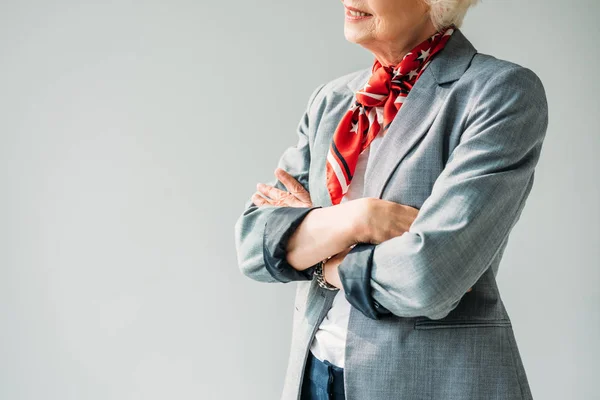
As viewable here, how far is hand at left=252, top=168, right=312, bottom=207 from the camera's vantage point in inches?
63.8

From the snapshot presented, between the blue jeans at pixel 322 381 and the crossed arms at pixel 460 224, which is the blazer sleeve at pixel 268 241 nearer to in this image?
the crossed arms at pixel 460 224

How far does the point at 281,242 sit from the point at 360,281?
0.23 m

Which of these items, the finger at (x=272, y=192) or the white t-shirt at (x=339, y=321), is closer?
the white t-shirt at (x=339, y=321)

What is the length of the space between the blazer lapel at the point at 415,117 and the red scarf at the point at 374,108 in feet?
0.12

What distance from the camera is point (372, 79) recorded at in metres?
1.51

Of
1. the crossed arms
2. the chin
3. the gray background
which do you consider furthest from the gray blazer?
the gray background

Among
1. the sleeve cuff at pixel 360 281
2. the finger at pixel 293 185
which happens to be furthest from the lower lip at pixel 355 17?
the sleeve cuff at pixel 360 281

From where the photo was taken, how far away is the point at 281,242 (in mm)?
1438

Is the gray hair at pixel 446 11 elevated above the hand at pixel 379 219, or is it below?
above

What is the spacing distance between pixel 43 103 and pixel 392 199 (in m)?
1.54

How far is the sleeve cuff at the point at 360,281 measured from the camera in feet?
4.20

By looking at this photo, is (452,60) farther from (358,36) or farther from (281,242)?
(281,242)

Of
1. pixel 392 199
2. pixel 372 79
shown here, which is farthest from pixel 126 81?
pixel 392 199

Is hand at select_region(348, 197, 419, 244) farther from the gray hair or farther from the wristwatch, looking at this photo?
the gray hair
